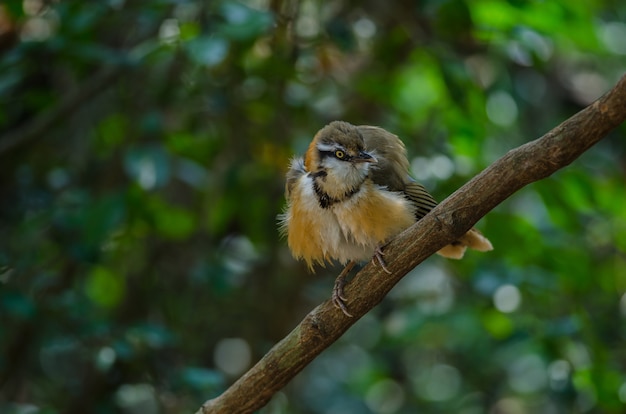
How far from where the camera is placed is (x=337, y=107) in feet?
19.9

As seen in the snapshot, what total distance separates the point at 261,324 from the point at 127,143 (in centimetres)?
153

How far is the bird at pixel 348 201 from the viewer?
3.51 metres

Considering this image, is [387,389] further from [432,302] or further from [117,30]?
[117,30]

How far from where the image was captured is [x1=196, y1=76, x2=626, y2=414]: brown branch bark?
7.61ft

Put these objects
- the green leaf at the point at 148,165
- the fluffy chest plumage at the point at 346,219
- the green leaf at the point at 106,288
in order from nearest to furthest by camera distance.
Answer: the fluffy chest plumage at the point at 346,219
the green leaf at the point at 148,165
the green leaf at the point at 106,288

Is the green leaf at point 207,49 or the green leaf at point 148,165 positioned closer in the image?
the green leaf at point 207,49

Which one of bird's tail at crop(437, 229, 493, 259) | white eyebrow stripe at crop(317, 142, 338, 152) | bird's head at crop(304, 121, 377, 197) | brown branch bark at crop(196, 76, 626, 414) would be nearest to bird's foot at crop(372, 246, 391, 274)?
brown branch bark at crop(196, 76, 626, 414)

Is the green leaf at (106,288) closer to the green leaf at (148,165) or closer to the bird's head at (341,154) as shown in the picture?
the green leaf at (148,165)

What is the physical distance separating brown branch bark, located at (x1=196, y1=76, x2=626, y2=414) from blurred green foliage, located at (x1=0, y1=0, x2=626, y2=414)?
1162mm

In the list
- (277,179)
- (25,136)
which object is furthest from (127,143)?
(277,179)

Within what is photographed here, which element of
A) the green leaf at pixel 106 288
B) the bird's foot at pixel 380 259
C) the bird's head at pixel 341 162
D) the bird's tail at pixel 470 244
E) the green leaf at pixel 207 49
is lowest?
the green leaf at pixel 106 288

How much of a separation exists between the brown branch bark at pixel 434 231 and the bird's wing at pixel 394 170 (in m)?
0.78

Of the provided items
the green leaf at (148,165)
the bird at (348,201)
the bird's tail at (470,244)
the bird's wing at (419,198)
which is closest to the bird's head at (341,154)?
the bird at (348,201)

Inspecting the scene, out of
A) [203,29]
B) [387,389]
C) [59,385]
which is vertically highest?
[203,29]
